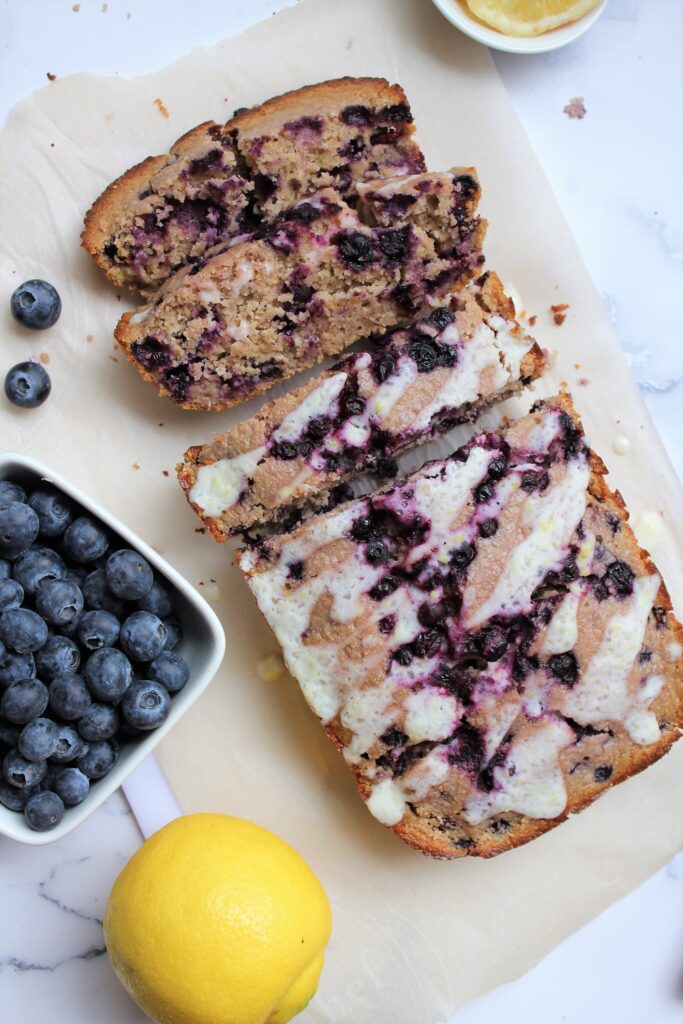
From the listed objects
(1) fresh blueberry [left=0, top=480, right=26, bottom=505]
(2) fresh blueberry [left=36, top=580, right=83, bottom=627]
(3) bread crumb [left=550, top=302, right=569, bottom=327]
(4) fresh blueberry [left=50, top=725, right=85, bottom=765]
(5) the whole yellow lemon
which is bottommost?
(5) the whole yellow lemon

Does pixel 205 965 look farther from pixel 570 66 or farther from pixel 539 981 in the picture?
pixel 570 66

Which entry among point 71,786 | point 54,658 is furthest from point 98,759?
point 54,658

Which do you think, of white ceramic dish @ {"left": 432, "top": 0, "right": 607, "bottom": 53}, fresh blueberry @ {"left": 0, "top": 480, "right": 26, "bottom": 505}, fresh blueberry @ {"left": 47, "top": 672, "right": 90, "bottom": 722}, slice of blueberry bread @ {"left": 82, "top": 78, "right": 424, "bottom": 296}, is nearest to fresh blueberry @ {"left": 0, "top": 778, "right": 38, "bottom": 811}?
fresh blueberry @ {"left": 47, "top": 672, "right": 90, "bottom": 722}

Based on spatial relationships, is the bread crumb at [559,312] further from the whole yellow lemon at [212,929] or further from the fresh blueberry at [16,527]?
the whole yellow lemon at [212,929]

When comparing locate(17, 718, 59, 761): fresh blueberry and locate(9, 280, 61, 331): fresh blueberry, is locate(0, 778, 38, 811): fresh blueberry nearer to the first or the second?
locate(17, 718, 59, 761): fresh blueberry

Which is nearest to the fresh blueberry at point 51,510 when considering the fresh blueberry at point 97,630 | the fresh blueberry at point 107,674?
the fresh blueberry at point 97,630

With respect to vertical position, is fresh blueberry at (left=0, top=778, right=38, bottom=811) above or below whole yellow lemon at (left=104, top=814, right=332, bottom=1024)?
above

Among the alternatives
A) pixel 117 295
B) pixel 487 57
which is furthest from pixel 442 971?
pixel 487 57
